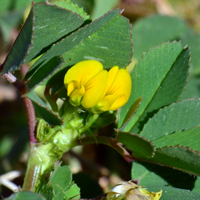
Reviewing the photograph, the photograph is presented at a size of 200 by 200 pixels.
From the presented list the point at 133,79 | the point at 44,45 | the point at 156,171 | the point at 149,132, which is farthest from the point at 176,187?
the point at 44,45

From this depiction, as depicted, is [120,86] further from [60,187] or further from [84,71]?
[60,187]

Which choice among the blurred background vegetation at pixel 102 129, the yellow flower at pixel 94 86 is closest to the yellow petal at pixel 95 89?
the yellow flower at pixel 94 86

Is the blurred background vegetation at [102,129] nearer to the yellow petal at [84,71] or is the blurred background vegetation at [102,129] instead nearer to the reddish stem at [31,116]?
the reddish stem at [31,116]

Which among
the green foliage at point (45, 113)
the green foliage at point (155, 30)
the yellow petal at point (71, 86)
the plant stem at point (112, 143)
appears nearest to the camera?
the green foliage at point (45, 113)

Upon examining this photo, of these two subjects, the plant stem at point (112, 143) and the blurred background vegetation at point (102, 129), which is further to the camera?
the blurred background vegetation at point (102, 129)

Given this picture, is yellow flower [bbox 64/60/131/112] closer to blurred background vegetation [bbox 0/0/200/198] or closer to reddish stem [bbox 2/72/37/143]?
reddish stem [bbox 2/72/37/143]

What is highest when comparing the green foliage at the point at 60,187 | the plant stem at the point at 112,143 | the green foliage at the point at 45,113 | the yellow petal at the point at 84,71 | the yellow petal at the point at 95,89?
the yellow petal at the point at 84,71

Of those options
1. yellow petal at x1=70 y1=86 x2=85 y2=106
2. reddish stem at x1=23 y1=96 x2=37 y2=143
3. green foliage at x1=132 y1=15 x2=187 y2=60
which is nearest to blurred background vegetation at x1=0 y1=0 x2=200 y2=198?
green foliage at x1=132 y1=15 x2=187 y2=60
